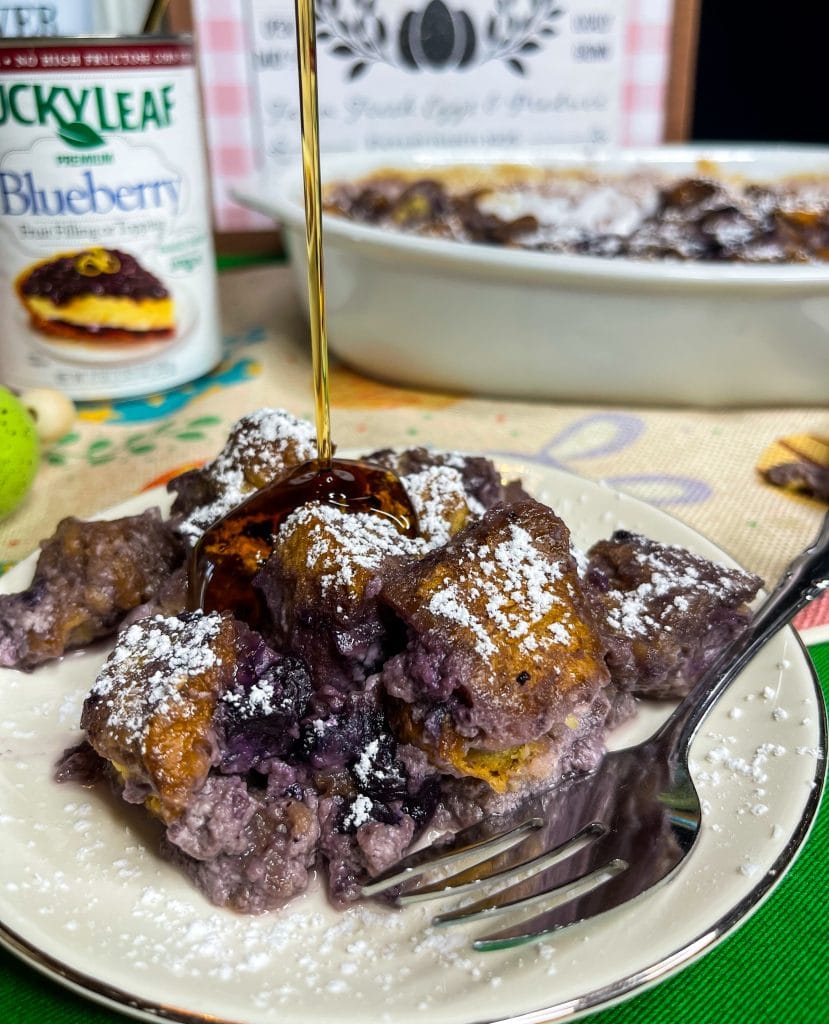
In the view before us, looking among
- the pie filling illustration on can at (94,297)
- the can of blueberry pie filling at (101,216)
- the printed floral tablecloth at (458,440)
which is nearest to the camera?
the printed floral tablecloth at (458,440)

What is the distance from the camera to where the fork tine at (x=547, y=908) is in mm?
640

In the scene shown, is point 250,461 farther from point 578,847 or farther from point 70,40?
point 70,40

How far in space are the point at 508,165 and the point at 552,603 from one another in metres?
1.95

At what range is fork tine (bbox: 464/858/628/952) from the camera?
0.64 meters

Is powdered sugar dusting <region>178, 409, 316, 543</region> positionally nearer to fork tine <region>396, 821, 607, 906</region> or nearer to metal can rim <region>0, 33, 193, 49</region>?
fork tine <region>396, 821, 607, 906</region>

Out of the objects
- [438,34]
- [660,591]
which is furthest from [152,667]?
[438,34]

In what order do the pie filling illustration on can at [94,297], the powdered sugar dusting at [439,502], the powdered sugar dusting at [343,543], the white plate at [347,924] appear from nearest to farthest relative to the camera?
1. the white plate at [347,924]
2. the powdered sugar dusting at [343,543]
3. the powdered sugar dusting at [439,502]
4. the pie filling illustration on can at [94,297]

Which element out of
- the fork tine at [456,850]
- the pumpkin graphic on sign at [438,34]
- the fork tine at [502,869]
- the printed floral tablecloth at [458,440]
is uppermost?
the pumpkin graphic on sign at [438,34]

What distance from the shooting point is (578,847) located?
2.41ft

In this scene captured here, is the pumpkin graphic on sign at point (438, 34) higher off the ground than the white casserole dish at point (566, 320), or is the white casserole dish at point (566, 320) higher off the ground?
the pumpkin graphic on sign at point (438, 34)

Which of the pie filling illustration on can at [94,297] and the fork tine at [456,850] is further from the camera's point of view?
the pie filling illustration on can at [94,297]

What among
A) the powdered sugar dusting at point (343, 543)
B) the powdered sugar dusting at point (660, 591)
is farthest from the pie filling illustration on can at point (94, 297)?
the powdered sugar dusting at point (660, 591)

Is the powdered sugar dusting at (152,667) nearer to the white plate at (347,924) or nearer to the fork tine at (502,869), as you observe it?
the white plate at (347,924)

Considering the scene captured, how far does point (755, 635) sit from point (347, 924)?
49 centimetres
